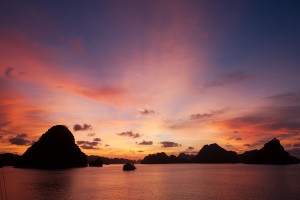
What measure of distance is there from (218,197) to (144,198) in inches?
819

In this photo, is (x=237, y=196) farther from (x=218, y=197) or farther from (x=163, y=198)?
(x=163, y=198)

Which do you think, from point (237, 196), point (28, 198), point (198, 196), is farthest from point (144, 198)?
point (28, 198)

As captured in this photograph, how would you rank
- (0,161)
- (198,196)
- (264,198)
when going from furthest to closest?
(198,196)
(264,198)
(0,161)

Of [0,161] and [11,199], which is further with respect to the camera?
[11,199]

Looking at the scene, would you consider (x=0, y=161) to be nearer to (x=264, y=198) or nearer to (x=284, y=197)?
(x=264, y=198)

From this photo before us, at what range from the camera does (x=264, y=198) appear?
76.5 m

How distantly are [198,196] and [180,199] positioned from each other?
24.3ft

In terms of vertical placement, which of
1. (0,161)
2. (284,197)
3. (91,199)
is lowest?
(284,197)

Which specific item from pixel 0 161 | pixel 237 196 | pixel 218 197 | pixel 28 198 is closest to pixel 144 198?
pixel 218 197

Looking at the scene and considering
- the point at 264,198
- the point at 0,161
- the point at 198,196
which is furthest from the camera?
the point at 198,196

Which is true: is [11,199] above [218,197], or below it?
above

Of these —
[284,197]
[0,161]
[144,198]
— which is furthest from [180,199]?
[0,161]

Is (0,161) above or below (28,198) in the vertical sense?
above

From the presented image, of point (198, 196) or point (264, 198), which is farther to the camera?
point (198, 196)
